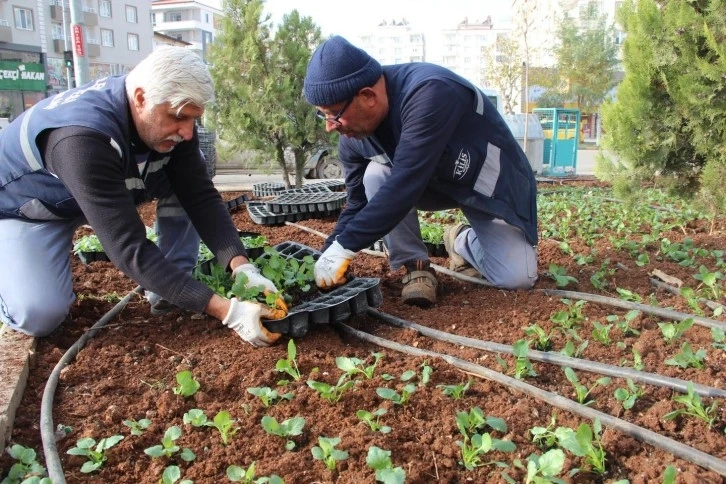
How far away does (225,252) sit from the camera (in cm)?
298

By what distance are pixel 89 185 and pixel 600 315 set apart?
222 cm

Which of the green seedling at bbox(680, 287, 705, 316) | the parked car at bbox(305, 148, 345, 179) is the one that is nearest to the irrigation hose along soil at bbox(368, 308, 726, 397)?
the green seedling at bbox(680, 287, 705, 316)

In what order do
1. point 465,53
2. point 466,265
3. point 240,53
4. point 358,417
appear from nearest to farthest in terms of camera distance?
point 358,417, point 466,265, point 240,53, point 465,53

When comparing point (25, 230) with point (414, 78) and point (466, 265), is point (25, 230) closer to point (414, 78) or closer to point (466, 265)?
point (414, 78)

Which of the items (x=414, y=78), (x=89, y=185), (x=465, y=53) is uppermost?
(x=465, y=53)

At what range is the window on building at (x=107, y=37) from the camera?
46656 mm

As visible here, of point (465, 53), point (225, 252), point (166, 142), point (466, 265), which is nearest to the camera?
point (166, 142)

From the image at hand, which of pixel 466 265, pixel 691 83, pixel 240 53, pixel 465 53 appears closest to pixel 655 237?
pixel 691 83

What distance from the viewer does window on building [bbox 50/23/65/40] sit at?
136 feet

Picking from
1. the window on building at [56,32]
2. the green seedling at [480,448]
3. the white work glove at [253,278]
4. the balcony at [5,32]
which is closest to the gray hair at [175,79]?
the white work glove at [253,278]

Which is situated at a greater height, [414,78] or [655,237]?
[414,78]

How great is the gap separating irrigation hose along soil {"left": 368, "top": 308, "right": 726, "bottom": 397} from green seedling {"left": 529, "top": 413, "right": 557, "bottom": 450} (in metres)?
0.42

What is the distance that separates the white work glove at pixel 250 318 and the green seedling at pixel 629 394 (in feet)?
4.16

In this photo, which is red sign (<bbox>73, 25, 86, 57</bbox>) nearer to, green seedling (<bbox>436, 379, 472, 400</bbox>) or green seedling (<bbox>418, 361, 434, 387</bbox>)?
green seedling (<bbox>418, 361, 434, 387</bbox>)
